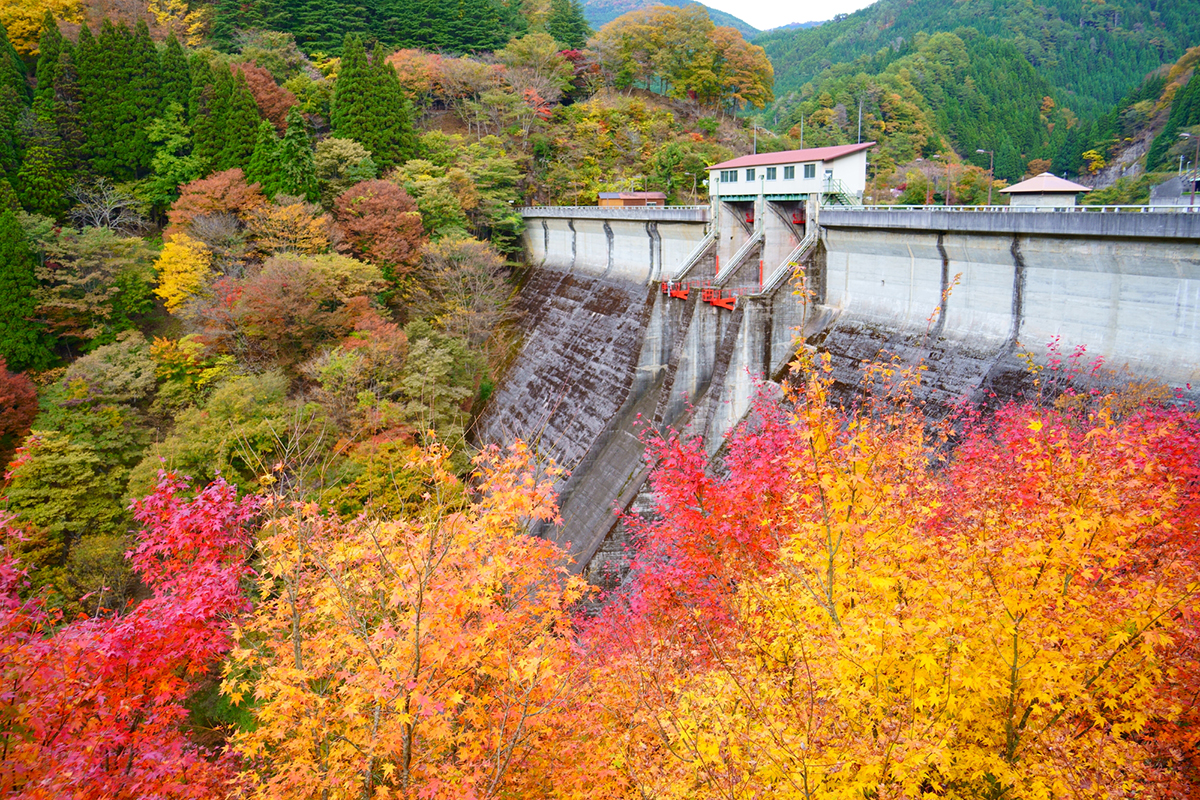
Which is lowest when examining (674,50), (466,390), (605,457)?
(605,457)

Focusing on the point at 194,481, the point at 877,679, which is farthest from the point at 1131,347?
the point at 194,481

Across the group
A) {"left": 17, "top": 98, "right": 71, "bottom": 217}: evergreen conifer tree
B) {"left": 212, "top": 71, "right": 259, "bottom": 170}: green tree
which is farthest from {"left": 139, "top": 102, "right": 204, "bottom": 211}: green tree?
{"left": 17, "top": 98, "right": 71, "bottom": 217}: evergreen conifer tree

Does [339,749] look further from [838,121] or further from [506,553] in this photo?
[838,121]

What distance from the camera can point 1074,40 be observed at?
361 feet

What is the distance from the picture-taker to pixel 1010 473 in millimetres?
8453

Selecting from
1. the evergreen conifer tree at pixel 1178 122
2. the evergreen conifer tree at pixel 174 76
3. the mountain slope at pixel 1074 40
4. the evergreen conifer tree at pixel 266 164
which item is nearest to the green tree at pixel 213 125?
the evergreen conifer tree at pixel 266 164

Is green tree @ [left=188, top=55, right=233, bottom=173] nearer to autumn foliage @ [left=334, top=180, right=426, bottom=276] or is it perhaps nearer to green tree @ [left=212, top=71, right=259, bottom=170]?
green tree @ [left=212, top=71, right=259, bottom=170]

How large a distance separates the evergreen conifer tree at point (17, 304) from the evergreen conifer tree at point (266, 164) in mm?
9447

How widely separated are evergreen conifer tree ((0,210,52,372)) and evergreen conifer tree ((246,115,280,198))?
9.45 metres

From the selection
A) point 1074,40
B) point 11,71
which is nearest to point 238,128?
point 11,71

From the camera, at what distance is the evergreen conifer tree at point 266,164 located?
3161 centimetres

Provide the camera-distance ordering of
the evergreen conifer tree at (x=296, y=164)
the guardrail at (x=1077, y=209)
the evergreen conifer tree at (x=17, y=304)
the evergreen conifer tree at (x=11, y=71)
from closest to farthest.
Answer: the guardrail at (x=1077, y=209) → the evergreen conifer tree at (x=17, y=304) → the evergreen conifer tree at (x=296, y=164) → the evergreen conifer tree at (x=11, y=71)

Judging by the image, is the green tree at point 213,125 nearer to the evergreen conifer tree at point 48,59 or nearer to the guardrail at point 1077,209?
the evergreen conifer tree at point 48,59

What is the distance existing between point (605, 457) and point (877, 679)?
18.1 metres
